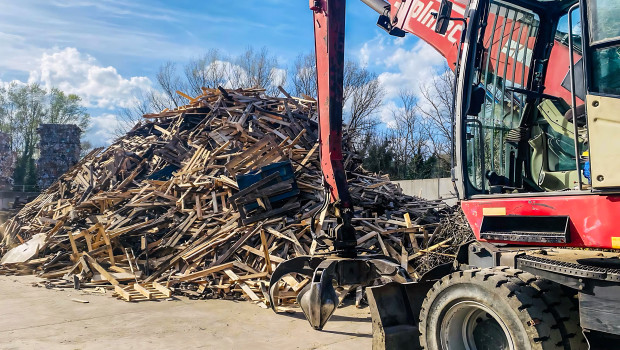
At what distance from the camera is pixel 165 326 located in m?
6.57

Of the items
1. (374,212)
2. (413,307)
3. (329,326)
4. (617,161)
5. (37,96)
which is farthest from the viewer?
(37,96)

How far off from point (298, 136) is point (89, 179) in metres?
7.31

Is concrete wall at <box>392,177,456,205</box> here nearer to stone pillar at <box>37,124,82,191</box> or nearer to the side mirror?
the side mirror

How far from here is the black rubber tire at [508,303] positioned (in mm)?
3086

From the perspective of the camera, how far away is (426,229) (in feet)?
31.5

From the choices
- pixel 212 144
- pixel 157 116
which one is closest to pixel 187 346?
pixel 212 144

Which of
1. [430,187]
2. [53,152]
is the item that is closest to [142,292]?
[430,187]

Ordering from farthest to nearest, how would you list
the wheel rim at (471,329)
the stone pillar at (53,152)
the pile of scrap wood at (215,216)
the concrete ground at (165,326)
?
the stone pillar at (53,152) < the pile of scrap wood at (215,216) < the concrete ground at (165,326) < the wheel rim at (471,329)

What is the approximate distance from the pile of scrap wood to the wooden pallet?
0.03 meters

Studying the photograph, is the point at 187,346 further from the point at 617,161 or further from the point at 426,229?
the point at 426,229

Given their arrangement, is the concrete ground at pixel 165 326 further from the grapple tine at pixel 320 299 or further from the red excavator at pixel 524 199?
the red excavator at pixel 524 199

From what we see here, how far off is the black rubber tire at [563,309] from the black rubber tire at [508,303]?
0.04 metres

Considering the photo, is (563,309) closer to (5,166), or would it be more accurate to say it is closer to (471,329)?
(471,329)

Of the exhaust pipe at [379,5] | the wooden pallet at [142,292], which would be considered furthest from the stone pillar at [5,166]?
the exhaust pipe at [379,5]
